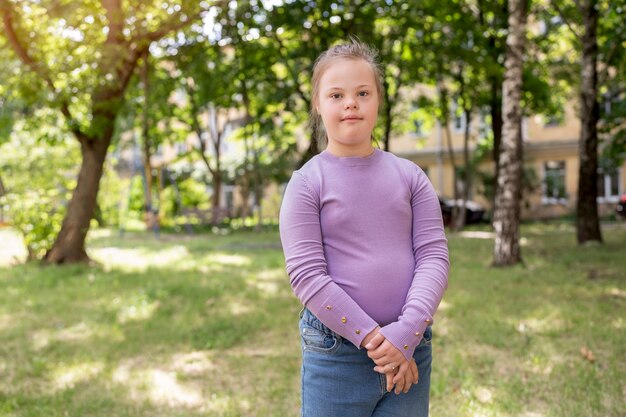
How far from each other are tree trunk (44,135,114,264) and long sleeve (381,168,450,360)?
37.5ft

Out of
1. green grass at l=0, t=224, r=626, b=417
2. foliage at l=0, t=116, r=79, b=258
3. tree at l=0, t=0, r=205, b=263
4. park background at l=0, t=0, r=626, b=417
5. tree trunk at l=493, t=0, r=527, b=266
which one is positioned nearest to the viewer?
green grass at l=0, t=224, r=626, b=417

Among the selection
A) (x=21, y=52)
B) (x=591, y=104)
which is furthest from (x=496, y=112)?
(x=21, y=52)

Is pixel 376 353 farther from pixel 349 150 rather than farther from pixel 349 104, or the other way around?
pixel 349 104

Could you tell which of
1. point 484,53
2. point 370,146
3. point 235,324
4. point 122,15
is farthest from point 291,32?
point 370,146

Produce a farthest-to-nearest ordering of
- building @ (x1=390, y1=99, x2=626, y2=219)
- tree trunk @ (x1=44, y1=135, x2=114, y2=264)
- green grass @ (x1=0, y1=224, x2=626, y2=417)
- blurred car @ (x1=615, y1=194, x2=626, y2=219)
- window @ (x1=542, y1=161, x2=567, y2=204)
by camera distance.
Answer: window @ (x1=542, y1=161, x2=567, y2=204)
building @ (x1=390, y1=99, x2=626, y2=219)
blurred car @ (x1=615, y1=194, x2=626, y2=219)
tree trunk @ (x1=44, y1=135, x2=114, y2=264)
green grass @ (x1=0, y1=224, x2=626, y2=417)

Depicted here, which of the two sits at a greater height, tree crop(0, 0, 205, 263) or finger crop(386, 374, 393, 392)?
tree crop(0, 0, 205, 263)

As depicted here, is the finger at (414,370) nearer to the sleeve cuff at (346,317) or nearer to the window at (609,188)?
the sleeve cuff at (346,317)

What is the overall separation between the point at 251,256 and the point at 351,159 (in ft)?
38.8

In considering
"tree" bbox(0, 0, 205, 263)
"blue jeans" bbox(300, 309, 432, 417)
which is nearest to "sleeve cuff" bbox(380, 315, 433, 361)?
"blue jeans" bbox(300, 309, 432, 417)

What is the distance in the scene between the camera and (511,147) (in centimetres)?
1063

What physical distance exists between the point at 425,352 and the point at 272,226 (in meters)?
25.6

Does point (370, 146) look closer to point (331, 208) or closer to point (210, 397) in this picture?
point (331, 208)

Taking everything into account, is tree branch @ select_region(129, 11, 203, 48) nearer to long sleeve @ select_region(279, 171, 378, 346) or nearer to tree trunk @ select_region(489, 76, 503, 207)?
long sleeve @ select_region(279, 171, 378, 346)

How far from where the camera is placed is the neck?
2.17m
